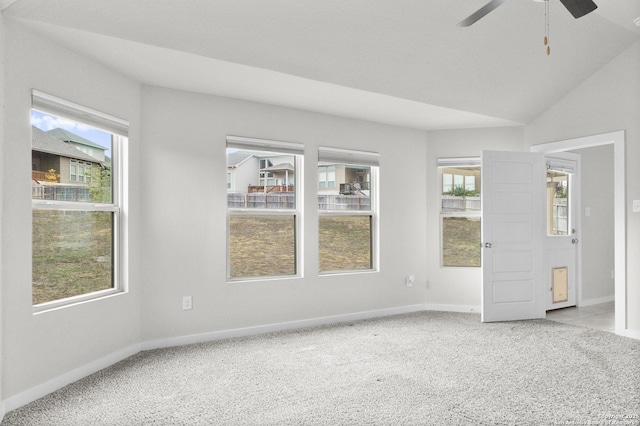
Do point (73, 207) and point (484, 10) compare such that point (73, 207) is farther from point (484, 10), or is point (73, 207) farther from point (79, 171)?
point (484, 10)

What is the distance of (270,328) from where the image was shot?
453cm

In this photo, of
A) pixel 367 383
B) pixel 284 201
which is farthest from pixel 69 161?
pixel 367 383

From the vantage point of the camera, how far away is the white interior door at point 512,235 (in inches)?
199

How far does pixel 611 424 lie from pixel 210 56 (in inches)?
136

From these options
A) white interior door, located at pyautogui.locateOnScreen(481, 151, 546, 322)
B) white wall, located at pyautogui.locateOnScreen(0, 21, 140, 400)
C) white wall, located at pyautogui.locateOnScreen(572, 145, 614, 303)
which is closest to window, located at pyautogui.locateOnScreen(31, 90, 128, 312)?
white wall, located at pyautogui.locateOnScreen(0, 21, 140, 400)

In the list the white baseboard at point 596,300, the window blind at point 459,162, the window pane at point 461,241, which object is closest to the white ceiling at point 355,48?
the window blind at point 459,162

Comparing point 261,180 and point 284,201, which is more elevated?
point 261,180

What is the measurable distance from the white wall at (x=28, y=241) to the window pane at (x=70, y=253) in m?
0.16

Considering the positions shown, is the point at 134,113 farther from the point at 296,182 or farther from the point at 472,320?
the point at 472,320

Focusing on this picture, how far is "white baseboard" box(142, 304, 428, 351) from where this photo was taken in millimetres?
4019

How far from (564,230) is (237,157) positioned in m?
4.28

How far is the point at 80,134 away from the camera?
11.1 feet

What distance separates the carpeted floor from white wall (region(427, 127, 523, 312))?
111cm

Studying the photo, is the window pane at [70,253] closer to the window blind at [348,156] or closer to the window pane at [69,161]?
the window pane at [69,161]
